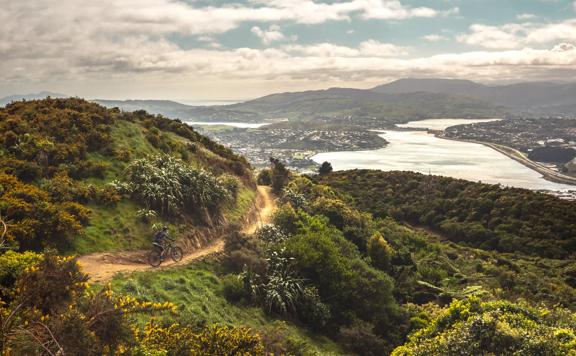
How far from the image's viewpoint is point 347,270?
22.3 metres

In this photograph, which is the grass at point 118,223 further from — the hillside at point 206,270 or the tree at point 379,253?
the tree at point 379,253

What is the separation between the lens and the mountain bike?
1864 centimetres

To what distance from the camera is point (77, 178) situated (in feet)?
73.6

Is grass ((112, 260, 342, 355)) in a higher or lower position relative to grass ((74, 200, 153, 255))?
lower

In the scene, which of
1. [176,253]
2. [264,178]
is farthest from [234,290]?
[264,178]

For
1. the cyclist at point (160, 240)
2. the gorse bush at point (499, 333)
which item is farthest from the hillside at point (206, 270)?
the cyclist at point (160, 240)

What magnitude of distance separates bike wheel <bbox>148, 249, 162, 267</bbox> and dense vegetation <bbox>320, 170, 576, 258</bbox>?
3477 centimetres

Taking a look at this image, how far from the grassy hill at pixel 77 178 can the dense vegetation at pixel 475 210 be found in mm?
30552

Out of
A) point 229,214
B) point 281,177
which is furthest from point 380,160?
point 229,214

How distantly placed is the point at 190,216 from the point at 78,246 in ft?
24.6

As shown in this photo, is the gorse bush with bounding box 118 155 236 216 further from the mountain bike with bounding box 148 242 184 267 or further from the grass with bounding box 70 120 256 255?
the mountain bike with bounding box 148 242 184 267

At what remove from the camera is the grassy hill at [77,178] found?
16.7 metres

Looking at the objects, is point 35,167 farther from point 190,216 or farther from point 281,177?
point 281,177

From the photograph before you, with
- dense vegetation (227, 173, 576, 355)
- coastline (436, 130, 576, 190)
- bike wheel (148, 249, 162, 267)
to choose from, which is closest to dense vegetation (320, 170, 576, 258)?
dense vegetation (227, 173, 576, 355)
